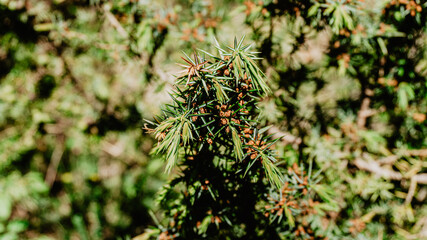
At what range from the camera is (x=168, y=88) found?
182cm

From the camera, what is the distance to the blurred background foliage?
4.55ft

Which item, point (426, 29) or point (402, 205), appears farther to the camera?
point (402, 205)

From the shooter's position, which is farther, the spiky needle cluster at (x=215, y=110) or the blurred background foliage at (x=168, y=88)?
the blurred background foliage at (x=168, y=88)

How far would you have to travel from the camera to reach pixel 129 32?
5.35 feet

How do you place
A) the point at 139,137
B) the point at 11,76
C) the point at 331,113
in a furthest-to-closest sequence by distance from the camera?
the point at 11,76
the point at 139,137
the point at 331,113

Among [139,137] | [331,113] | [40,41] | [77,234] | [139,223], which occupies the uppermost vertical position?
[40,41]

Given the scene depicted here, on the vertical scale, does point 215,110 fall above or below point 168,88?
below

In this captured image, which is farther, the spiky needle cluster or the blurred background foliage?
the blurred background foliage

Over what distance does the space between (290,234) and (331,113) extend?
3.26 feet

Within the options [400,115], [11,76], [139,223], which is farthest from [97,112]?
[400,115]

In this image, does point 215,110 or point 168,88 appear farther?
point 168,88

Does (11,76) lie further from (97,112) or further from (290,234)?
(290,234)

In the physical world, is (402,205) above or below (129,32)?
below

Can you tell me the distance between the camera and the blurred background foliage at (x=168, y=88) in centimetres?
139
